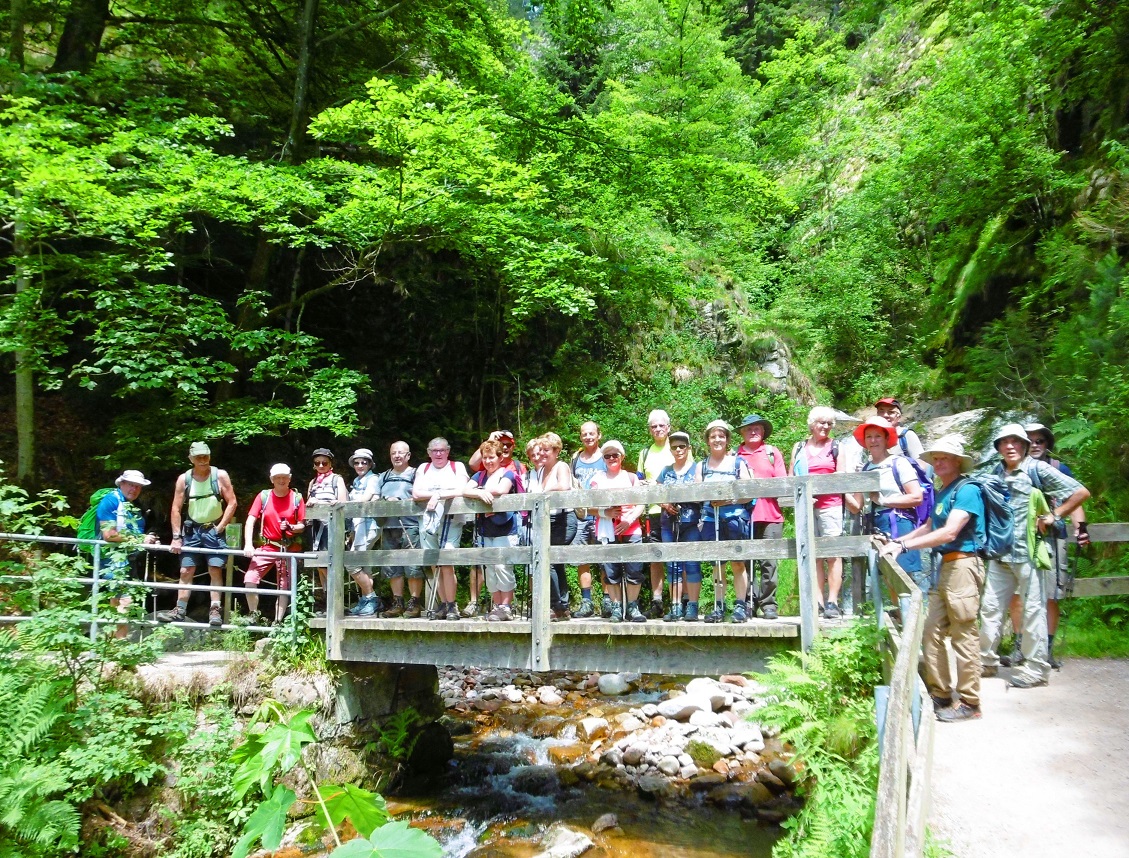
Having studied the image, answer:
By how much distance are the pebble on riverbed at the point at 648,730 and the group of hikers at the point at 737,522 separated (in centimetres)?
192

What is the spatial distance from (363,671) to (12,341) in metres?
6.47

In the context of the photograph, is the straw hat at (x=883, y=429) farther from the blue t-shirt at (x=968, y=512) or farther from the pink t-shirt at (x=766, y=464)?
the blue t-shirt at (x=968, y=512)

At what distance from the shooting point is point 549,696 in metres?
12.0

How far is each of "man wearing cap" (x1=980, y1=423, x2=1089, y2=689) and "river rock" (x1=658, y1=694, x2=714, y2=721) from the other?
16.3ft

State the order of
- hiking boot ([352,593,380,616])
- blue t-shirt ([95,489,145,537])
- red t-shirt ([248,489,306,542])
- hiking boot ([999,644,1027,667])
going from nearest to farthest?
hiking boot ([999,644,1027,667]) < blue t-shirt ([95,489,145,537]) < hiking boot ([352,593,380,616]) < red t-shirt ([248,489,306,542])

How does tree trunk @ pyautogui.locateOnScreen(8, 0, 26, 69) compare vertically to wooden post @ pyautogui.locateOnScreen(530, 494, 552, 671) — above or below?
above

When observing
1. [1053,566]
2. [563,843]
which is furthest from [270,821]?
[1053,566]

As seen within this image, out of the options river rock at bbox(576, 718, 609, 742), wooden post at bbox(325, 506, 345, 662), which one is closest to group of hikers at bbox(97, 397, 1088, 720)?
wooden post at bbox(325, 506, 345, 662)

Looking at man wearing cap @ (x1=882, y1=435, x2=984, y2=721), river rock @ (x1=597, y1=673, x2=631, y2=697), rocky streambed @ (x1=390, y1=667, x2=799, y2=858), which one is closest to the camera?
man wearing cap @ (x1=882, y1=435, x2=984, y2=721)

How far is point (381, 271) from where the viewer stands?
619 inches

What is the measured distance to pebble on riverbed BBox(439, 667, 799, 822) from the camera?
28.1ft

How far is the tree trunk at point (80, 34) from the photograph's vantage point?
39.9 feet

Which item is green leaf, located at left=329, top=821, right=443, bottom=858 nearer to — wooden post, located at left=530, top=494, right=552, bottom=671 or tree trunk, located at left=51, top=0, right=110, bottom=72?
wooden post, located at left=530, top=494, right=552, bottom=671

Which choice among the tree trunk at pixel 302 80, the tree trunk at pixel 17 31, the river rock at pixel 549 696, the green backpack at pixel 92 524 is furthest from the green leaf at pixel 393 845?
the tree trunk at pixel 17 31
